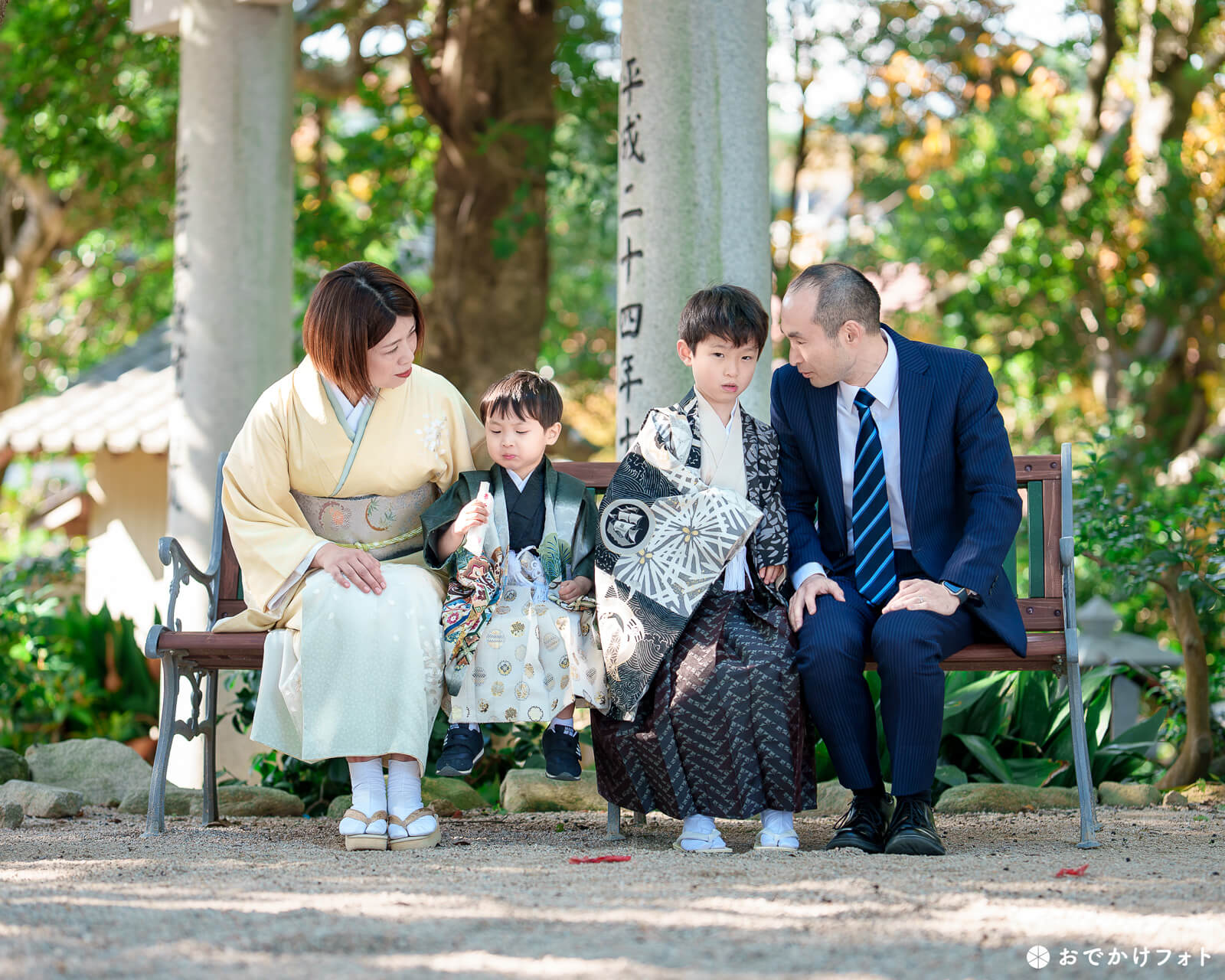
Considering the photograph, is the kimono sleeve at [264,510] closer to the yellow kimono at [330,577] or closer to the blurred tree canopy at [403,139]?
the yellow kimono at [330,577]

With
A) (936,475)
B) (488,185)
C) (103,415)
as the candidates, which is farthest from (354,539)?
(103,415)

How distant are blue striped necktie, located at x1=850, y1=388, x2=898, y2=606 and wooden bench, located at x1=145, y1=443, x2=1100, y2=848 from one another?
0.79 feet

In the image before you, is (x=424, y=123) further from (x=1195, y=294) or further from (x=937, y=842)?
(x=937, y=842)

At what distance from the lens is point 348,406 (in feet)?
11.8

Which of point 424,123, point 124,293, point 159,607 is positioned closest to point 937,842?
point 159,607

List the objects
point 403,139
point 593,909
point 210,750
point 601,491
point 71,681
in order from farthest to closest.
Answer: point 403,139
point 71,681
point 601,491
point 210,750
point 593,909

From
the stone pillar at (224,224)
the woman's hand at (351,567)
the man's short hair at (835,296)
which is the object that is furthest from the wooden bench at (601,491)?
the stone pillar at (224,224)

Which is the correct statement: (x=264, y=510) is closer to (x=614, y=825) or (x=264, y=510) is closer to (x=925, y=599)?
(x=614, y=825)

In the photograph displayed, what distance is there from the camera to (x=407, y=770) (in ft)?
10.8

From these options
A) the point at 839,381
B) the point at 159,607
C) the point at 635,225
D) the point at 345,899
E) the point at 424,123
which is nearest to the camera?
the point at 345,899

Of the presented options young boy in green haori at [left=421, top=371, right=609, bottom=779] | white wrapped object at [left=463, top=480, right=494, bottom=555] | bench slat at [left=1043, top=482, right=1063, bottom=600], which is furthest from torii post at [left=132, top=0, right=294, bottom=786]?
bench slat at [left=1043, top=482, right=1063, bottom=600]

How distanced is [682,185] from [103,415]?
21.0ft

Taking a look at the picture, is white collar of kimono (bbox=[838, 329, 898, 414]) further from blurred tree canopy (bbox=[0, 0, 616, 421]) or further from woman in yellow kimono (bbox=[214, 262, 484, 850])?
blurred tree canopy (bbox=[0, 0, 616, 421])

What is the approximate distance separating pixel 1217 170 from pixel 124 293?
1102 centimetres
